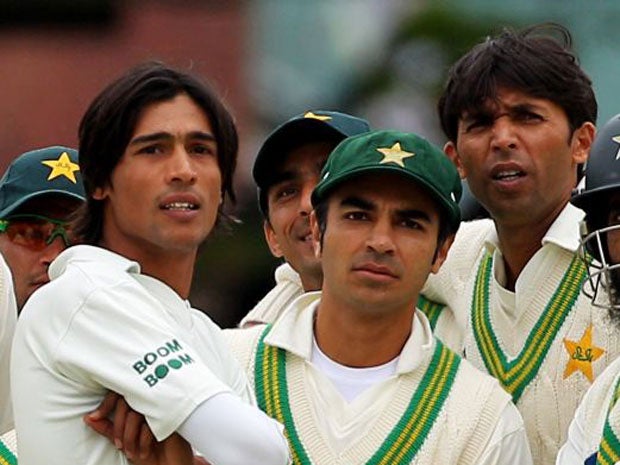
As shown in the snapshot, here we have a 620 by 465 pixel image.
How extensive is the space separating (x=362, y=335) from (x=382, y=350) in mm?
73

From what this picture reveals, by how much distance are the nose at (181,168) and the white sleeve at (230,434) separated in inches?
24.9

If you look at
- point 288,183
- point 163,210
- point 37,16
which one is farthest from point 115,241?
point 37,16

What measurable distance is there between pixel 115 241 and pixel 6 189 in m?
1.47

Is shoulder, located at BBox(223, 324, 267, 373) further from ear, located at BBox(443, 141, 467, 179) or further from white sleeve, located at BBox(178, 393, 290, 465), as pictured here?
white sleeve, located at BBox(178, 393, 290, 465)

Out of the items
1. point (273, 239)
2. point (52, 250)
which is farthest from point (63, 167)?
point (273, 239)

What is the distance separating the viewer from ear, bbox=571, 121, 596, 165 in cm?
631

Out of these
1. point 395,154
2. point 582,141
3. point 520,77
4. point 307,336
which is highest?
point 520,77

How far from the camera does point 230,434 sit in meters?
4.68

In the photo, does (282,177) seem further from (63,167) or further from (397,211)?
(397,211)

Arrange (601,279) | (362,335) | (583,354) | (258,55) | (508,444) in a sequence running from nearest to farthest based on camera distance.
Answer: (508,444), (362,335), (601,279), (583,354), (258,55)

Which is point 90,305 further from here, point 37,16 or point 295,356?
point 37,16

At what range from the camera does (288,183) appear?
6406 millimetres

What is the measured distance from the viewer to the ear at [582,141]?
6.31 metres

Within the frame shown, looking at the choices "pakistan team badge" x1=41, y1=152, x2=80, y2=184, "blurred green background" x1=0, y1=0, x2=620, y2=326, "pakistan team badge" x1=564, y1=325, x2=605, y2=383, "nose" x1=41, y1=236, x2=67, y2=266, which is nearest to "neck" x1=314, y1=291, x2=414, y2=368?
"pakistan team badge" x1=564, y1=325, x2=605, y2=383
